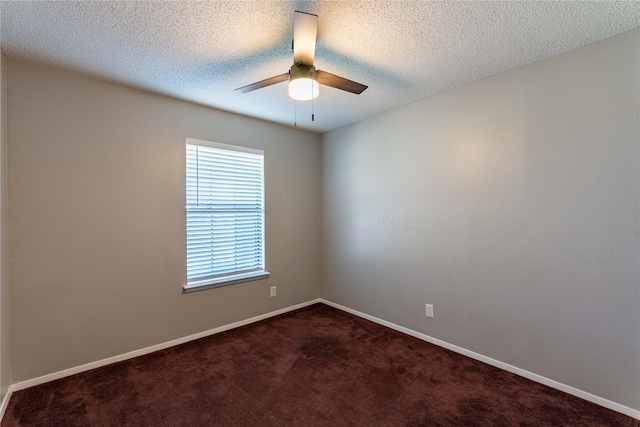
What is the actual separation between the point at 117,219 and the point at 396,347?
2757mm

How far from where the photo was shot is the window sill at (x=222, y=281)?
9.46 ft

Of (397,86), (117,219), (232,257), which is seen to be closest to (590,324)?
(397,86)

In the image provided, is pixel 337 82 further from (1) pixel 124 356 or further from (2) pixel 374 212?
(1) pixel 124 356

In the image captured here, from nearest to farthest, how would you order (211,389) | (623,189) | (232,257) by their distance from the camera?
(623,189)
(211,389)
(232,257)

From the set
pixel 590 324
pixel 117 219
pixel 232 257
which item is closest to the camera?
pixel 590 324

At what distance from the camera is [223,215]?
3176 mm

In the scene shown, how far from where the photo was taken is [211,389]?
2.11 m

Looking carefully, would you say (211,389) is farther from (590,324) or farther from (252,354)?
(590,324)

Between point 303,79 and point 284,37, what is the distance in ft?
1.28

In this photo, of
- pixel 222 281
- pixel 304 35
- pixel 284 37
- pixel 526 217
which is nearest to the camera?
pixel 304 35

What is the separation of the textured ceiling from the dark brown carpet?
2387 mm

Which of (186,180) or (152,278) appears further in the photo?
(186,180)

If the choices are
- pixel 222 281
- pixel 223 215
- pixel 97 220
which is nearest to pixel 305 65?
pixel 223 215

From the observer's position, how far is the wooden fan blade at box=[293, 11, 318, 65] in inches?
Answer: 61.4
